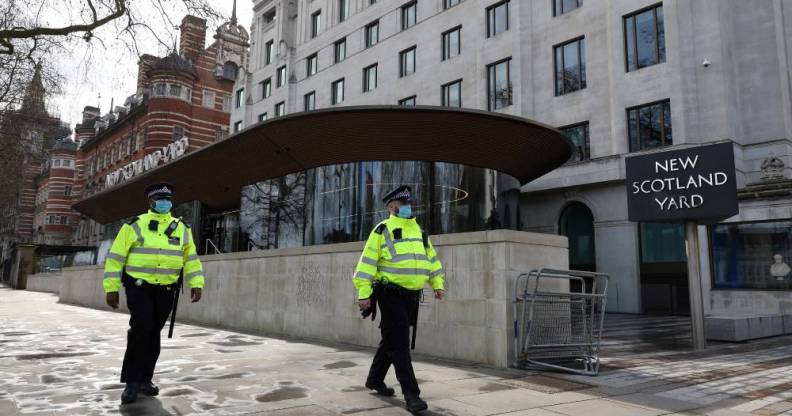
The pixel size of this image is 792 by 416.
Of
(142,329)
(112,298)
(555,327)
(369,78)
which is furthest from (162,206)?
(369,78)

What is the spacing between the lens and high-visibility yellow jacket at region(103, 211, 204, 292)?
18.4ft

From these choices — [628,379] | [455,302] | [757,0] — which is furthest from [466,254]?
[757,0]

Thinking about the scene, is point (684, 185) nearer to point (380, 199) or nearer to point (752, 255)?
point (380, 199)

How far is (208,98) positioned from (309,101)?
1957cm

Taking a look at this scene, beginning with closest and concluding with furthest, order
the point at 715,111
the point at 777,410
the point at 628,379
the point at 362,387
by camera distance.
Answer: the point at 777,410, the point at 362,387, the point at 628,379, the point at 715,111

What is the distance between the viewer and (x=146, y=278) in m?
5.66

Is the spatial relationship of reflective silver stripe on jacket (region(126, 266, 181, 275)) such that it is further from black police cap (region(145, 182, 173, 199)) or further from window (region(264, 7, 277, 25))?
window (region(264, 7, 277, 25))

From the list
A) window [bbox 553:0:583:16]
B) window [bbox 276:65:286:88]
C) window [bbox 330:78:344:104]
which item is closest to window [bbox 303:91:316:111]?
window [bbox 330:78:344:104]

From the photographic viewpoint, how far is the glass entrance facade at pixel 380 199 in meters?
13.9

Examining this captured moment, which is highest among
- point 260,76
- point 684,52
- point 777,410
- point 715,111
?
point 260,76

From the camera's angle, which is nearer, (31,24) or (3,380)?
(3,380)

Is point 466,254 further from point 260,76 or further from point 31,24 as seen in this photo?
point 260,76

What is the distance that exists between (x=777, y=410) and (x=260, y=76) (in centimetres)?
4475

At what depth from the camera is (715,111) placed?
21.4 meters
